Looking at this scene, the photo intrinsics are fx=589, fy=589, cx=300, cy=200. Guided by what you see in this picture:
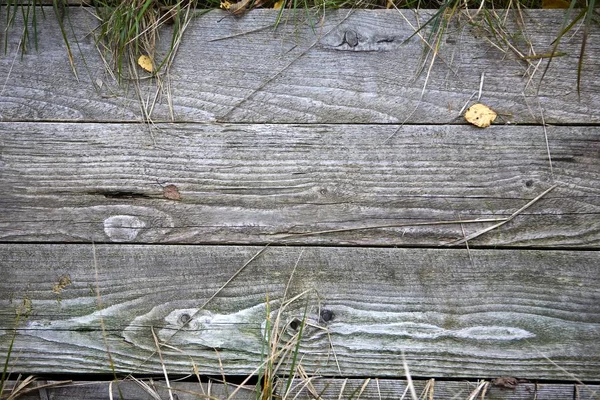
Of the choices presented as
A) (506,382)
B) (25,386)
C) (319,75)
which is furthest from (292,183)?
(25,386)

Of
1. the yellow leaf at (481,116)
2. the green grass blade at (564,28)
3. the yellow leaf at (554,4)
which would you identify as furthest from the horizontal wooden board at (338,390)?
the yellow leaf at (554,4)

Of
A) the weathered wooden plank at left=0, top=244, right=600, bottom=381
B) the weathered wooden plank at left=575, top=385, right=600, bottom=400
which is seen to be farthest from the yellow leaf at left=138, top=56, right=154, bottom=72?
the weathered wooden plank at left=575, top=385, right=600, bottom=400

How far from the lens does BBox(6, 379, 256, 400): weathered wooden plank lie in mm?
1744

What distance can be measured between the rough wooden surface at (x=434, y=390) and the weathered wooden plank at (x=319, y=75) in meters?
0.76

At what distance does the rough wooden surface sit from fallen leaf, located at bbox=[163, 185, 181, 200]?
2.07 feet

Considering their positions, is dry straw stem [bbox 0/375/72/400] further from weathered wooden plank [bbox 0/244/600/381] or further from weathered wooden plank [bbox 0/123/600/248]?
weathered wooden plank [bbox 0/123/600/248]

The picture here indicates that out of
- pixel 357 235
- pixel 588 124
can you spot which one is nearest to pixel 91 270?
pixel 357 235

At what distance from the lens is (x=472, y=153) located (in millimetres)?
1685

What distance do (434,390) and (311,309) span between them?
430 mm

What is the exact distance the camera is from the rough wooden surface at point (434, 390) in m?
→ 1.70

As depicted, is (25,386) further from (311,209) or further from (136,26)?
(136,26)

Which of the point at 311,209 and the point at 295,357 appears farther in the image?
the point at 311,209

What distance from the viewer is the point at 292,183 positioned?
1.71m

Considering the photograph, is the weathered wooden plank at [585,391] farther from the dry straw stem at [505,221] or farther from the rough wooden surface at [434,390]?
the dry straw stem at [505,221]
